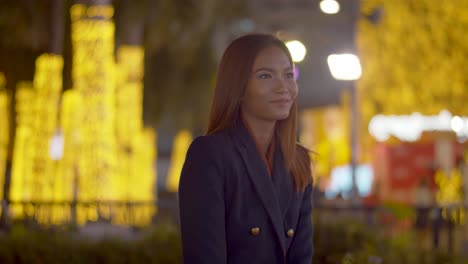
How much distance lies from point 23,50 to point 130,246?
24054mm

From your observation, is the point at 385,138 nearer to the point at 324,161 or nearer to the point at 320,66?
the point at 324,161

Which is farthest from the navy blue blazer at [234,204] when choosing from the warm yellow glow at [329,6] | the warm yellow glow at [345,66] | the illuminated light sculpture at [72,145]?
the illuminated light sculpture at [72,145]

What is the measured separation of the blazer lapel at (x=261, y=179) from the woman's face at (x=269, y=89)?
4.2 inches

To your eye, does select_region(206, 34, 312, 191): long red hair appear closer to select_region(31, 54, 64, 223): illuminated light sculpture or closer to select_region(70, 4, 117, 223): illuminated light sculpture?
select_region(70, 4, 117, 223): illuminated light sculpture

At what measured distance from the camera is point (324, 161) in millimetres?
43719

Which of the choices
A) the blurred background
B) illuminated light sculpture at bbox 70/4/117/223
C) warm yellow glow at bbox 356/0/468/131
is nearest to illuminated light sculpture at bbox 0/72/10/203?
the blurred background

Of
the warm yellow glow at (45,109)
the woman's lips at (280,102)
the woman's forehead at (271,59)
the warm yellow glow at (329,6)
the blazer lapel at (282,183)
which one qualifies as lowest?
the blazer lapel at (282,183)

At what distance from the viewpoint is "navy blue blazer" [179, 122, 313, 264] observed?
11.8 ft

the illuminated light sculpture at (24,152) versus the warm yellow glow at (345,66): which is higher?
the warm yellow glow at (345,66)

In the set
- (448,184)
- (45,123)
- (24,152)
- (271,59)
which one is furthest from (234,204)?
(448,184)

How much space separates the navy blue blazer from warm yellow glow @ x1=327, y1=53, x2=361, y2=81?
11.5 m

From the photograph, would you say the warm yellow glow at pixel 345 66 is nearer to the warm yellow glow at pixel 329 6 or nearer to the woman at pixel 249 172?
the warm yellow glow at pixel 329 6

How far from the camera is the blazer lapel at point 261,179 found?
373 cm

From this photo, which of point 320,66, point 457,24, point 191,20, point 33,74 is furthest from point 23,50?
point 457,24
